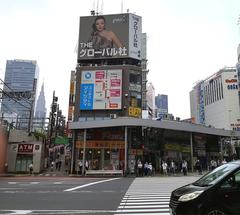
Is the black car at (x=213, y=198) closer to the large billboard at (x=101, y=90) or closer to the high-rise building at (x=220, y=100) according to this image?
the large billboard at (x=101, y=90)

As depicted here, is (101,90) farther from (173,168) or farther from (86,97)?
(173,168)

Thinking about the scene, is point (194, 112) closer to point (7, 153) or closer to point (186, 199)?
point (7, 153)

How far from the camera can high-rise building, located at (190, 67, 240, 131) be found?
373 feet

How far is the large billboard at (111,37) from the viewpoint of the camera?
179 feet

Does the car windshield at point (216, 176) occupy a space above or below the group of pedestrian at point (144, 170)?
below

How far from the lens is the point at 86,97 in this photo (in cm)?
5081

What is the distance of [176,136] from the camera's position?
152ft

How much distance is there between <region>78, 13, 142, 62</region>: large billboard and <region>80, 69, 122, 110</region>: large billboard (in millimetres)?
4426

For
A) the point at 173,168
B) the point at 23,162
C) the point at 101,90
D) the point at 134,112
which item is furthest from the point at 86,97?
the point at 173,168

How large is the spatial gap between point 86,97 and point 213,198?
44.3 metres

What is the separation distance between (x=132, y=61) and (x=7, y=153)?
2312 centimetres

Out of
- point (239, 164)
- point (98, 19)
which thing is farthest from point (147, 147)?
point (239, 164)

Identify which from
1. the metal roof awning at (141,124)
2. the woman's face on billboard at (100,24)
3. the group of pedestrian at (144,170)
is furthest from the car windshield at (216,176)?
the woman's face on billboard at (100,24)

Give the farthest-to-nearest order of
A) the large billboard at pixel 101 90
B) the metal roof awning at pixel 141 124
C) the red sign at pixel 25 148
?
the large billboard at pixel 101 90 → the red sign at pixel 25 148 → the metal roof awning at pixel 141 124
